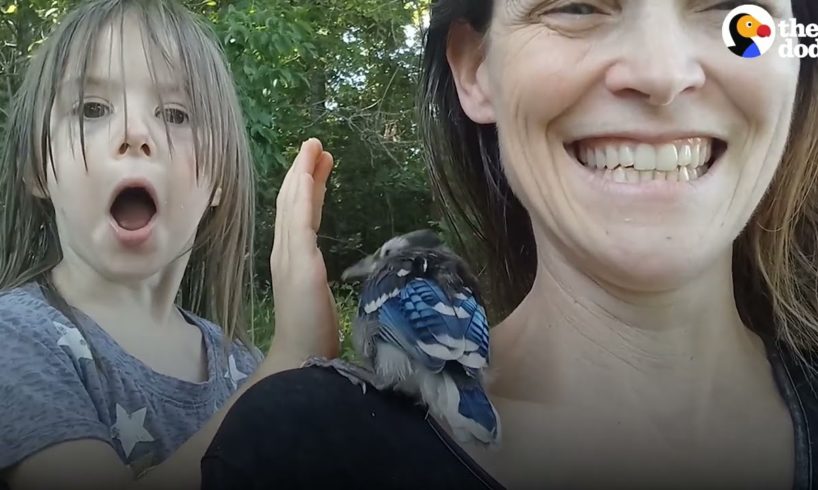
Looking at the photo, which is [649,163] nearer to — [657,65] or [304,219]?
[657,65]

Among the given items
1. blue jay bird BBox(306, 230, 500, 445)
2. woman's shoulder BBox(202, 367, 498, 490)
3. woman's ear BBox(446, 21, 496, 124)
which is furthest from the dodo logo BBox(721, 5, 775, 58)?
woman's shoulder BBox(202, 367, 498, 490)

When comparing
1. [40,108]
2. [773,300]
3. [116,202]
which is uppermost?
[40,108]

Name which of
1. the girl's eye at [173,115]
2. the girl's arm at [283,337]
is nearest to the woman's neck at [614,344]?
the girl's arm at [283,337]

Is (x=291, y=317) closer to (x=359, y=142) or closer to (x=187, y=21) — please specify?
(x=359, y=142)

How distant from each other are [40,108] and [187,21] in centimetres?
20

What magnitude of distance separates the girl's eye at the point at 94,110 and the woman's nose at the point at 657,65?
0.55m

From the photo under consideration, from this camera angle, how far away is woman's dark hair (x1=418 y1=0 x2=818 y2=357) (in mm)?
945

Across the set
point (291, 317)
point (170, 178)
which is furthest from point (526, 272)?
point (170, 178)

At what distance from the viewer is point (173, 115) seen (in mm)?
983

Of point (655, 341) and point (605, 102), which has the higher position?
point (605, 102)

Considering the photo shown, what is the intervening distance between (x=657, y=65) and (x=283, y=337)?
48 cm

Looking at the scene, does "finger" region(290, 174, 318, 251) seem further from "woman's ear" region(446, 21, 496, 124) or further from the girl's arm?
"woman's ear" region(446, 21, 496, 124)

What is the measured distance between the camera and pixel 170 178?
3.19ft

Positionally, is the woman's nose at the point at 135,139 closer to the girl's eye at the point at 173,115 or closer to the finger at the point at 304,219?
the girl's eye at the point at 173,115
